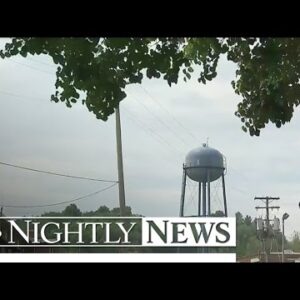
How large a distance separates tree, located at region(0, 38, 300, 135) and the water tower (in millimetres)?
244

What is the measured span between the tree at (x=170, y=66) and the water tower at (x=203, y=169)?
244 mm

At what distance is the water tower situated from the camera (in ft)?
9.67

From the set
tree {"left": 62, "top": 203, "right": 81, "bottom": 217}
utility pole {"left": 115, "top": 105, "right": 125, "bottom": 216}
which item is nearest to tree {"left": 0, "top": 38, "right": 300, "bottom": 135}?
utility pole {"left": 115, "top": 105, "right": 125, "bottom": 216}

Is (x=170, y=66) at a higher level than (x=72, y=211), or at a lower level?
higher

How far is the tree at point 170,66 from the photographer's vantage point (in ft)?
10.0

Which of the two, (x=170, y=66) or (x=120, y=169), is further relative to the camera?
(x=170, y=66)

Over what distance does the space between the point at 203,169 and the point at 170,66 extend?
621 millimetres

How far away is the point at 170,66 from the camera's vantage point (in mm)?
3199

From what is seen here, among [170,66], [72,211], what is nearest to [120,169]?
[72,211]

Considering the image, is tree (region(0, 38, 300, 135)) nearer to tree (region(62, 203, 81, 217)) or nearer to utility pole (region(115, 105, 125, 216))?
utility pole (region(115, 105, 125, 216))

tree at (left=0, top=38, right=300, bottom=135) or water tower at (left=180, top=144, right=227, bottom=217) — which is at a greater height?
tree at (left=0, top=38, right=300, bottom=135)

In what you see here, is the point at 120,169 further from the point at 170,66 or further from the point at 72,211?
the point at 170,66
